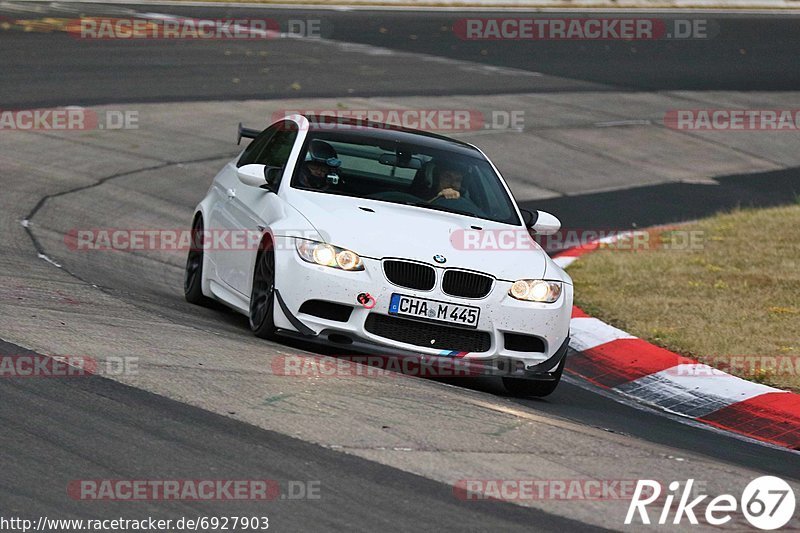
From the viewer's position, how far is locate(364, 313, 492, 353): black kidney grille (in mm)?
7934

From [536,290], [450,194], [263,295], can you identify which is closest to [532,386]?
[536,290]

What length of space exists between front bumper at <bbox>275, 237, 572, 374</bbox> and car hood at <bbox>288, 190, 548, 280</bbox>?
0.12 meters

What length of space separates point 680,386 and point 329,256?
270 cm

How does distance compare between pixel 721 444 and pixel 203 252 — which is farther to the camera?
pixel 203 252

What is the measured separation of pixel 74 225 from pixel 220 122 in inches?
244

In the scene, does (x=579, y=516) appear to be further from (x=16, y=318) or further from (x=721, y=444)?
(x=16, y=318)

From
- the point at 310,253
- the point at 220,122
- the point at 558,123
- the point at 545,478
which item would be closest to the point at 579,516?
the point at 545,478

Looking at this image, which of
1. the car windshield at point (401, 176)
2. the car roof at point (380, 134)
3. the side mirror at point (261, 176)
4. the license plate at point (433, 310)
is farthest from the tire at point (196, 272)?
the license plate at point (433, 310)

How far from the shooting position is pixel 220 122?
18578 mm

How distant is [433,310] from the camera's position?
793cm

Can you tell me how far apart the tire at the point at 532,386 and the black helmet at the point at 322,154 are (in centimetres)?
185

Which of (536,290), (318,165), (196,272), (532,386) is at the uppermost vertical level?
(318,165)

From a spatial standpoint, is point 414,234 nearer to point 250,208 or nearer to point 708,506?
point 250,208

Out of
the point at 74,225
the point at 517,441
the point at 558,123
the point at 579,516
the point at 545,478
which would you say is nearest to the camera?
the point at 579,516
